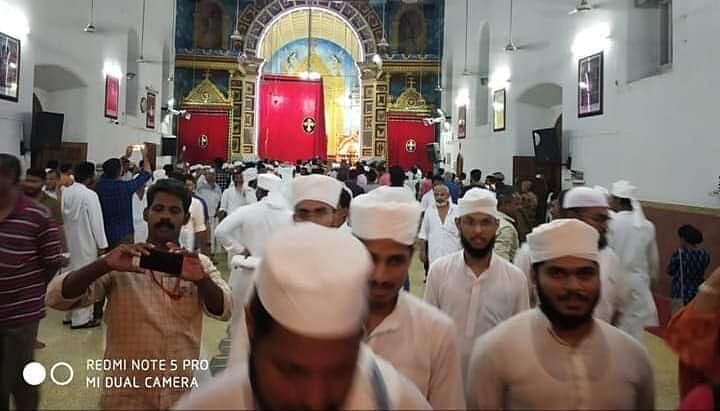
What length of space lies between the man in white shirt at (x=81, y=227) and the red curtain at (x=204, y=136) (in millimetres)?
15849

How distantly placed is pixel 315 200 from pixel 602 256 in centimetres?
148

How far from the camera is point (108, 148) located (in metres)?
14.4

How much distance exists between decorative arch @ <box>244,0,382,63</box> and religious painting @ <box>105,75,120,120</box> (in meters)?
7.80

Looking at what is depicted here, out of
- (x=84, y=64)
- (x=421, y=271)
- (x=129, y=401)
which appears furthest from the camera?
(x=84, y=64)

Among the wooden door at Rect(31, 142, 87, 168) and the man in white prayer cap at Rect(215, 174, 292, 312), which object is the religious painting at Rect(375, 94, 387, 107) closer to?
the wooden door at Rect(31, 142, 87, 168)

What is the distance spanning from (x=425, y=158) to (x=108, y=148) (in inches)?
445

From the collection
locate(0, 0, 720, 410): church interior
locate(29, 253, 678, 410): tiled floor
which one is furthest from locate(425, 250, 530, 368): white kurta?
locate(29, 253, 678, 410): tiled floor

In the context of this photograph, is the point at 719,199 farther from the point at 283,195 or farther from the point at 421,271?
the point at 283,195

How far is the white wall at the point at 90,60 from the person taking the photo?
35.8 feet

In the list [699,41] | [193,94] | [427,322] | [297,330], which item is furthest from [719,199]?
[193,94]

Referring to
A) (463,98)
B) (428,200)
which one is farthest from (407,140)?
(428,200)

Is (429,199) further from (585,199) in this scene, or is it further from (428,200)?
(585,199)

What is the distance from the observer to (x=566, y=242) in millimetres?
2086

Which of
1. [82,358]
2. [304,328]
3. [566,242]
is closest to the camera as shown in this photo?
[304,328]
